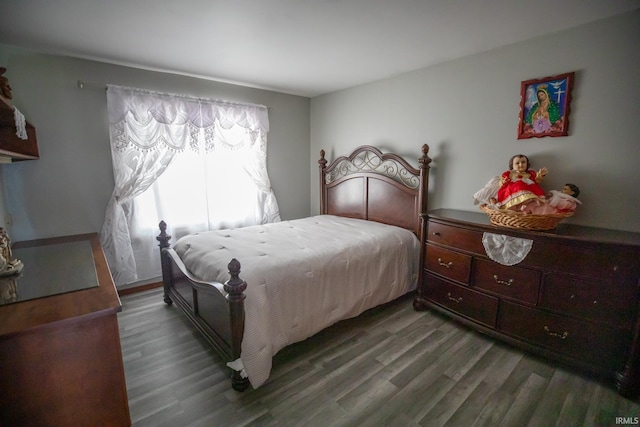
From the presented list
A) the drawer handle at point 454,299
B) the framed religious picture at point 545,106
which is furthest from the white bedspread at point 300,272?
the framed religious picture at point 545,106

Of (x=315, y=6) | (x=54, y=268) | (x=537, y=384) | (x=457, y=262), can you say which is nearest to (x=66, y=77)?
(x=54, y=268)

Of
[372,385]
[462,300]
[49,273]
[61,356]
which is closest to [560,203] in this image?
[462,300]

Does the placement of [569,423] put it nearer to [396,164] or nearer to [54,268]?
[396,164]

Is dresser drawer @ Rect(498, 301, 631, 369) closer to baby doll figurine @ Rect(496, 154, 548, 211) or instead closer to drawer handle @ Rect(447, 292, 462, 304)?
drawer handle @ Rect(447, 292, 462, 304)

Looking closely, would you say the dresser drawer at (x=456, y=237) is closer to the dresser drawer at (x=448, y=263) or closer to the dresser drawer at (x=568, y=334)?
the dresser drawer at (x=448, y=263)

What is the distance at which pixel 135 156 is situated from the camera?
2.91m

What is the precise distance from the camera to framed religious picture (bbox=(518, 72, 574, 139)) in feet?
6.94

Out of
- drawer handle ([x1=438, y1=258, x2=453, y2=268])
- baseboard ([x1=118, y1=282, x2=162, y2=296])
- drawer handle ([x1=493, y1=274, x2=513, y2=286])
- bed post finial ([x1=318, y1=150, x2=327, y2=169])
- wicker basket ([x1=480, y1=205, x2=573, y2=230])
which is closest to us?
wicker basket ([x1=480, y1=205, x2=573, y2=230])

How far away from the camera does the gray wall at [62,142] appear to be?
2.44 meters

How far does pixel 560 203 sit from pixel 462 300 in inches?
39.7

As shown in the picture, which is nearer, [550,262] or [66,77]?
[550,262]

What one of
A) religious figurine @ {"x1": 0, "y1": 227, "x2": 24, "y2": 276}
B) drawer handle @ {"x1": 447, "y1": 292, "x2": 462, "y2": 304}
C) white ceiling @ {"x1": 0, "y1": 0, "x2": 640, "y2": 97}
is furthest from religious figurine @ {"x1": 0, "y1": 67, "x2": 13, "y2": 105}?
drawer handle @ {"x1": 447, "y1": 292, "x2": 462, "y2": 304}

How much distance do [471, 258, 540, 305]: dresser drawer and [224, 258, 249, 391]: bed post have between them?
70.4 inches

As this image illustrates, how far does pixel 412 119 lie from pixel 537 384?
250 cm
